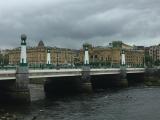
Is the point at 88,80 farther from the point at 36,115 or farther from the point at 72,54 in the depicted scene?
the point at 72,54

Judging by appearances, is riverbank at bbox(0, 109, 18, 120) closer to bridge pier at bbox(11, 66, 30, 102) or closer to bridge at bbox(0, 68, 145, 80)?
bridge at bbox(0, 68, 145, 80)

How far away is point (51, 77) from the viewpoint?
6838cm

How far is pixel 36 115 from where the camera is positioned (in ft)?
146

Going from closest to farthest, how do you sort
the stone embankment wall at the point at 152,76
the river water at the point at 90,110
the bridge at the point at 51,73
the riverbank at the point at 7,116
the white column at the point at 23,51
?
the riverbank at the point at 7,116, the river water at the point at 90,110, the bridge at the point at 51,73, the white column at the point at 23,51, the stone embankment wall at the point at 152,76

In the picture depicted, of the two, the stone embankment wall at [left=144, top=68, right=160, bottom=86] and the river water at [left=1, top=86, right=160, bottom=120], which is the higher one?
the stone embankment wall at [left=144, top=68, right=160, bottom=86]

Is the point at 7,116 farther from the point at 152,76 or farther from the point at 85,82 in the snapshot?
the point at 152,76

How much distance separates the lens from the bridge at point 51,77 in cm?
5294

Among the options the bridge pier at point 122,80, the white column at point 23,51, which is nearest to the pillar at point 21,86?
the white column at point 23,51

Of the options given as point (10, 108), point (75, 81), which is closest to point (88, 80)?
point (75, 81)

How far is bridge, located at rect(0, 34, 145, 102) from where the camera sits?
174ft

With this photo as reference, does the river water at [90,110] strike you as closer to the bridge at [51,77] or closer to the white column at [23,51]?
the bridge at [51,77]

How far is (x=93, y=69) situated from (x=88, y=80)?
6.61 meters

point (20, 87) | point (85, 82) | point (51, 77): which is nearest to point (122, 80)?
point (85, 82)

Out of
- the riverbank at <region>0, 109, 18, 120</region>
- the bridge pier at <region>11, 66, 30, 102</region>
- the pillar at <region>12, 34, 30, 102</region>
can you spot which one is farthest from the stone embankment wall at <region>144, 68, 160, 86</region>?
the riverbank at <region>0, 109, 18, 120</region>
